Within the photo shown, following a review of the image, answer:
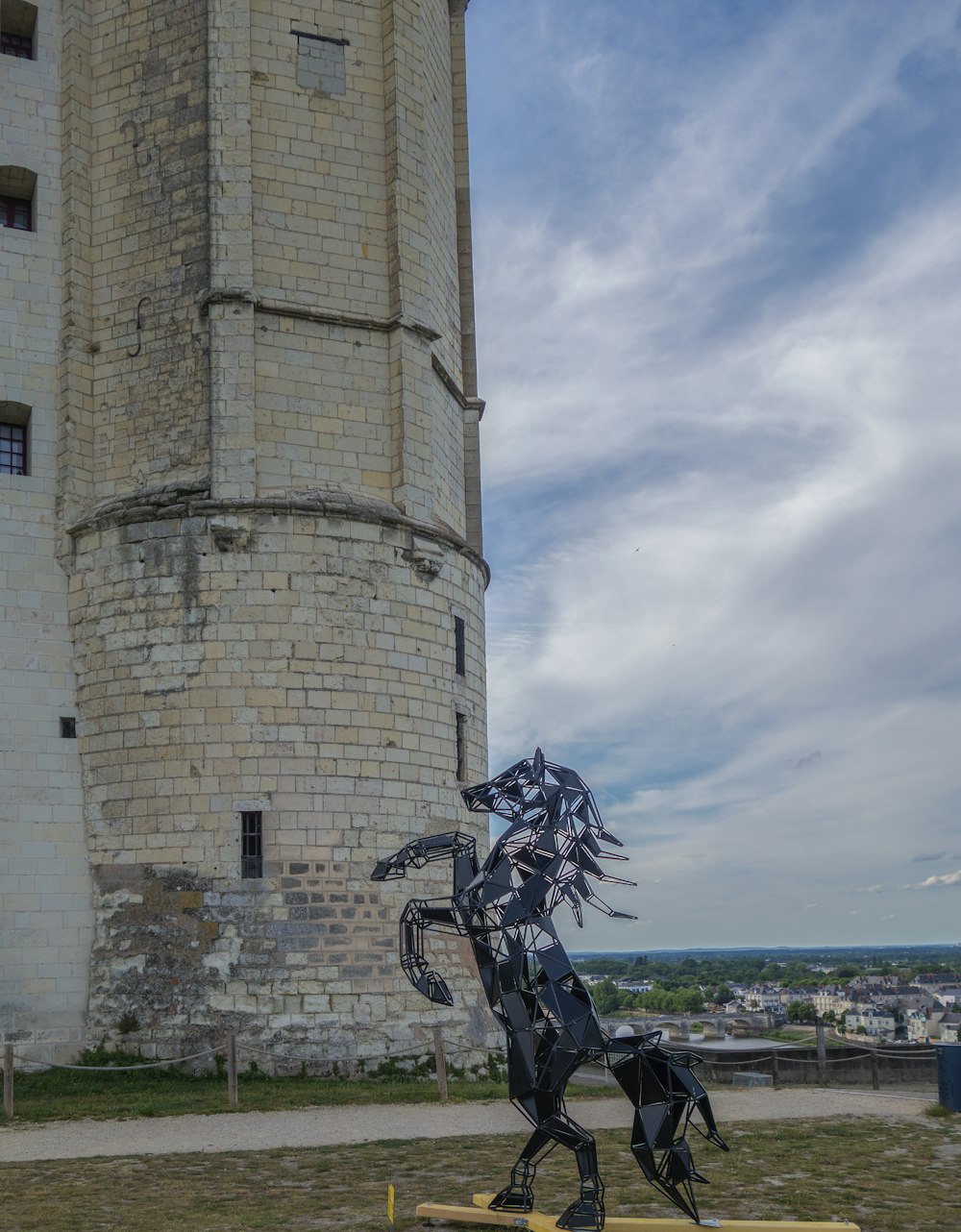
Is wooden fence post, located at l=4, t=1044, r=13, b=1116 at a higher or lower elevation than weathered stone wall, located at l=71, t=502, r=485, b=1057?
lower

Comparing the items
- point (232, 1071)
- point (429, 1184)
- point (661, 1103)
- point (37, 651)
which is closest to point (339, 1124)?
point (232, 1071)

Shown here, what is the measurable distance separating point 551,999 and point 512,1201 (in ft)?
5.11

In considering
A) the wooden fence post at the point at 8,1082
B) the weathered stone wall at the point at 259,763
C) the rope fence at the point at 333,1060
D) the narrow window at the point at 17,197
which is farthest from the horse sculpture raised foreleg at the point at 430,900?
the narrow window at the point at 17,197

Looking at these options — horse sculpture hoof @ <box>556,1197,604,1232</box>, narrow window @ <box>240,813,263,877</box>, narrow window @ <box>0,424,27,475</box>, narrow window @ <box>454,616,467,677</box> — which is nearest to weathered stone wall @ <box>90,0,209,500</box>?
narrow window @ <box>0,424,27,475</box>

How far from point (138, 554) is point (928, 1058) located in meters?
14.9

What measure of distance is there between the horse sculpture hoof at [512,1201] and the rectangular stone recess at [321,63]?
18.6 metres

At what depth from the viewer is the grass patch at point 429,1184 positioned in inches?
406

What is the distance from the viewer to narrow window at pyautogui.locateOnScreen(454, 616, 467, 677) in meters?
22.6

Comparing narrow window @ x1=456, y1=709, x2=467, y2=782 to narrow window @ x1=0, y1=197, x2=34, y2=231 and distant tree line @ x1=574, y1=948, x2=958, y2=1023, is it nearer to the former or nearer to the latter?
narrow window @ x1=0, y1=197, x2=34, y2=231

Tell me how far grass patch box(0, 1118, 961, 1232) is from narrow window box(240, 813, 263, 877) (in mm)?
6475

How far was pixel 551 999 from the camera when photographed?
988cm

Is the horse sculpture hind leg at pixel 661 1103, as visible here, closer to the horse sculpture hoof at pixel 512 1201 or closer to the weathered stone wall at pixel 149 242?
the horse sculpture hoof at pixel 512 1201

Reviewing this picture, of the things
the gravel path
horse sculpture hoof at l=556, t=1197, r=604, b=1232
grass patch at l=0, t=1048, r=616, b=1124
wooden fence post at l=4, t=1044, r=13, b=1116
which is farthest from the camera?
grass patch at l=0, t=1048, r=616, b=1124

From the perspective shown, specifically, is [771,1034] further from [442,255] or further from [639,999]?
[639,999]
